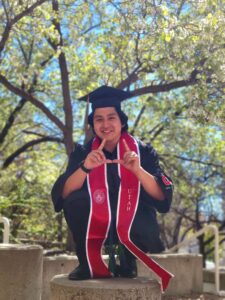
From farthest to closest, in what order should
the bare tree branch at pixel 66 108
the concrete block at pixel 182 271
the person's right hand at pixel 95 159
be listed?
the bare tree branch at pixel 66 108
the concrete block at pixel 182 271
the person's right hand at pixel 95 159

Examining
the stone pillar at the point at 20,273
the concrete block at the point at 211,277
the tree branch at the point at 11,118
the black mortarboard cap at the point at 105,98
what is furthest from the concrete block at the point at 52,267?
the tree branch at the point at 11,118

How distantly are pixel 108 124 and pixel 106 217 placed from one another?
0.66m

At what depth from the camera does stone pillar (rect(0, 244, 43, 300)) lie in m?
3.92

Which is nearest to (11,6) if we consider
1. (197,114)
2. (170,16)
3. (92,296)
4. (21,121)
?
(170,16)

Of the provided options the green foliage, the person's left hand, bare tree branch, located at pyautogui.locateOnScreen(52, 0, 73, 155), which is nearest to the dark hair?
the person's left hand

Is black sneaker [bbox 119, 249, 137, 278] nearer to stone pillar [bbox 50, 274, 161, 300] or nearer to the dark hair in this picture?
stone pillar [bbox 50, 274, 161, 300]

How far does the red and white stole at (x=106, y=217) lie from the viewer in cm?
285

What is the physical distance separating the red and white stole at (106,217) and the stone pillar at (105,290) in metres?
0.12

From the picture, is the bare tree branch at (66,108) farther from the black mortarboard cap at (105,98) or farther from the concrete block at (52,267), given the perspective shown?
the black mortarboard cap at (105,98)

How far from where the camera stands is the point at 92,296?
2.60 meters

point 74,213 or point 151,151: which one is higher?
point 151,151

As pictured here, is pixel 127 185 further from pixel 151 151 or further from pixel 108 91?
pixel 108 91

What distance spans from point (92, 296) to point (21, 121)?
9.19 meters

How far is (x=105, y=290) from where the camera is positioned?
8.52ft
